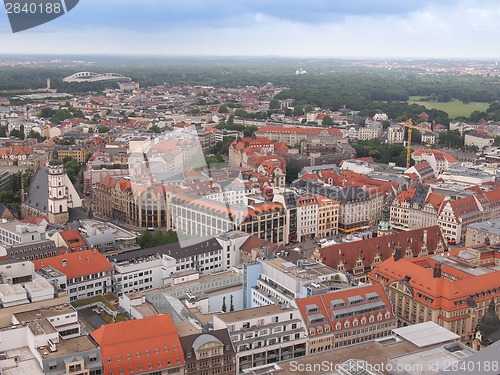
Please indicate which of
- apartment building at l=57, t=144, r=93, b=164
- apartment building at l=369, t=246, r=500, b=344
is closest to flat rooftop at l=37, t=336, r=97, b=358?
apartment building at l=369, t=246, r=500, b=344

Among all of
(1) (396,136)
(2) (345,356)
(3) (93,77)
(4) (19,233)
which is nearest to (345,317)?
(2) (345,356)

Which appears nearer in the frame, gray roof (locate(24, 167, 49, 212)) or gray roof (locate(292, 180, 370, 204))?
gray roof (locate(24, 167, 49, 212))

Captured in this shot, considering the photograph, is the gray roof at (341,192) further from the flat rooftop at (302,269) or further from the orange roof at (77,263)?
the orange roof at (77,263)

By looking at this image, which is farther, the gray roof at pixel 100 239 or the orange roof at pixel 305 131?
the orange roof at pixel 305 131

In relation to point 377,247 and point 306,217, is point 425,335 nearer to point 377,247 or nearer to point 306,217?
point 377,247

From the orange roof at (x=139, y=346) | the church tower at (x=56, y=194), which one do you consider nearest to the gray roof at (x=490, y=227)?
the orange roof at (x=139, y=346)

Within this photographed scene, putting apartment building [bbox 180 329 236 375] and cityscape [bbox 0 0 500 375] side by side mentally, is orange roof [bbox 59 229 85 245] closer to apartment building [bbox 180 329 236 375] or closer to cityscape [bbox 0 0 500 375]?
cityscape [bbox 0 0 500 375]

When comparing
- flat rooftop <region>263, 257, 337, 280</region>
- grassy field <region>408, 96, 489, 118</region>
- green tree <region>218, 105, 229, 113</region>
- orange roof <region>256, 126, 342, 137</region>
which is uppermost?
green tree <region>218, 105, 229, 113</region>
